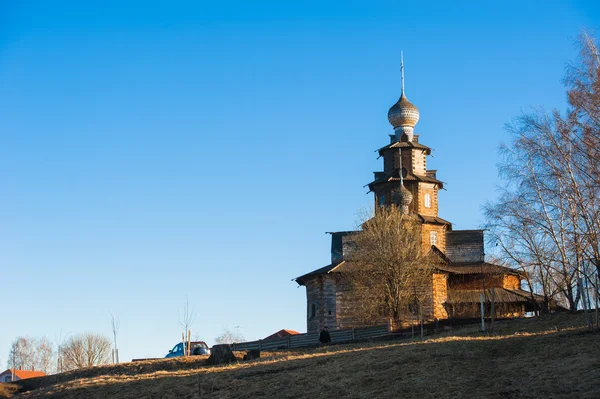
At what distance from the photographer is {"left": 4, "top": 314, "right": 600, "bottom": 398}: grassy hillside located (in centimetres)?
2081

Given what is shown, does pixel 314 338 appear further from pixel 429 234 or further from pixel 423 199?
pixel 423 199

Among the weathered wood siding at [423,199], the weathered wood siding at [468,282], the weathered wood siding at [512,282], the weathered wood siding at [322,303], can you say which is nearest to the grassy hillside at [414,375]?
the weathered wood siding at [468,282]

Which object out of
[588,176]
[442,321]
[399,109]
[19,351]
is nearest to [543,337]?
[588,176]

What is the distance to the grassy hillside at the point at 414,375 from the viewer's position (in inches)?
819

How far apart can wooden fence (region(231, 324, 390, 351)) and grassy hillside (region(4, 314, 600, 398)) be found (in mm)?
9051

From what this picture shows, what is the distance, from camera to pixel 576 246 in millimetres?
34250

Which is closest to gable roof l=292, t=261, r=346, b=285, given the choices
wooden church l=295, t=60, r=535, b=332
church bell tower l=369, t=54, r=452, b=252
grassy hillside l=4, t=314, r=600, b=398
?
wooden church l=295, t=60, r=535, b=332

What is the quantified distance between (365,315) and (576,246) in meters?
17.3

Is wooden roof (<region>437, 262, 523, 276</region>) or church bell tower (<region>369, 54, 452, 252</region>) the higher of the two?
church bell tower (<region>369, 54, 452, 252</region>)

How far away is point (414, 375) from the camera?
2300 centimetres

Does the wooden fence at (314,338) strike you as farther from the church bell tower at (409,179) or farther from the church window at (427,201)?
the church window at (427,201)

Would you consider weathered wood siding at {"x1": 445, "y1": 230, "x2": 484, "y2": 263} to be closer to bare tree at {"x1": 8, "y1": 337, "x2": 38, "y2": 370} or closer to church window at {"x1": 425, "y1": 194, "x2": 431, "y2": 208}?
church window at {"x1": 425, "y1": 194, "x2": 431, "y2": 208}

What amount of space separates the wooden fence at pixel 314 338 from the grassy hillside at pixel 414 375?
356 inches

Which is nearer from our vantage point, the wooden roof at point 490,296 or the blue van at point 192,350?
the blue van at point 192,350
